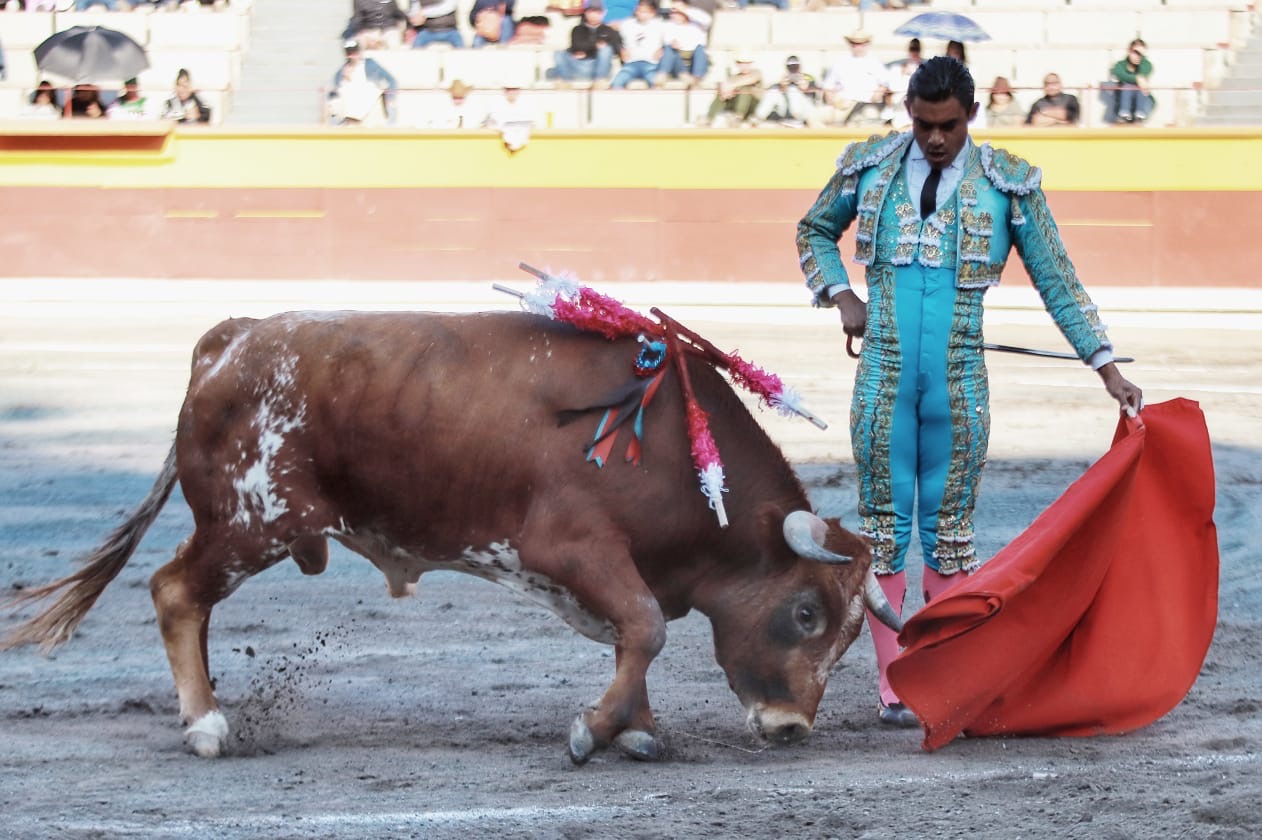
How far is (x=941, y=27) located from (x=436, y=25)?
482cm

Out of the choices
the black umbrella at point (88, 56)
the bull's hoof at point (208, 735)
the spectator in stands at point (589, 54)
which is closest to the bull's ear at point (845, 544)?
the bull's hoof at point (208, 735)

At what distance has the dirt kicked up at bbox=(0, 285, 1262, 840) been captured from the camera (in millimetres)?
3428

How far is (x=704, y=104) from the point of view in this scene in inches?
617

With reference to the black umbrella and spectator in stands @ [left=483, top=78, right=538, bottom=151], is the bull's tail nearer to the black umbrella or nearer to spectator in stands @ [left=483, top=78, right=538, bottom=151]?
spectator in stands @ [left=483, top=78, right=538, bottom=151]

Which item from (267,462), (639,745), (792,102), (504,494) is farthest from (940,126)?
(792,102)

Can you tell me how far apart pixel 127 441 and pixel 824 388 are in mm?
3977

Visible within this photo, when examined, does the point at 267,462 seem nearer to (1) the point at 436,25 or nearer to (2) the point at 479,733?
(2) the point at 479,733

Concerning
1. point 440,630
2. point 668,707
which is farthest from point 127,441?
point 668,707

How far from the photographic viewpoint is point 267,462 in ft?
13.7

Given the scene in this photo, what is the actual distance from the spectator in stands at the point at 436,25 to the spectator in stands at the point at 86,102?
3.03 meters

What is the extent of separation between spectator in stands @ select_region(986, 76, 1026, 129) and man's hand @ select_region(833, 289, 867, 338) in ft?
37.6

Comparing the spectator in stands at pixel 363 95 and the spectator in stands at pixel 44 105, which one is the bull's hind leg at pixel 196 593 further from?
the spectator in stands at pixel 44 105

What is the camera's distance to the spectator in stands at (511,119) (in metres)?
15.5

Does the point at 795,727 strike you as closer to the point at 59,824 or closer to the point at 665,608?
the point at 665,608
